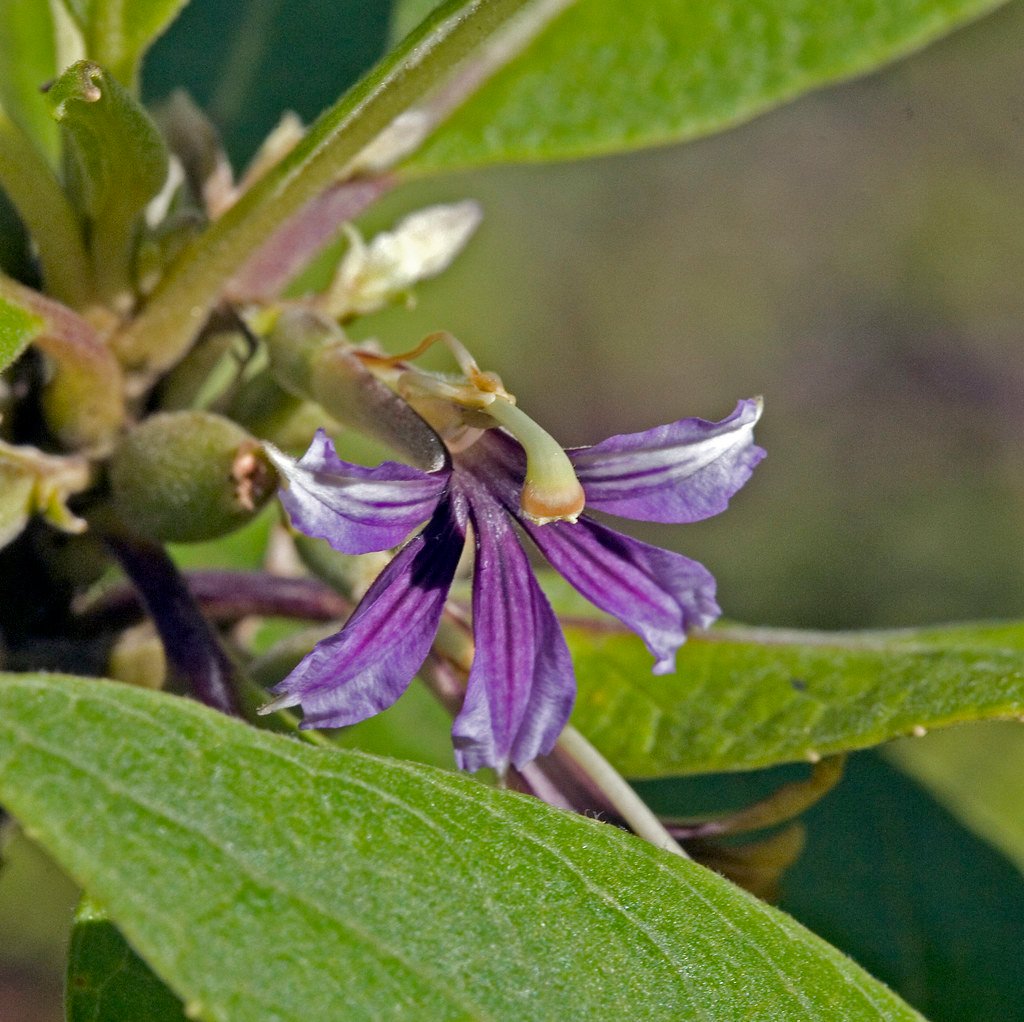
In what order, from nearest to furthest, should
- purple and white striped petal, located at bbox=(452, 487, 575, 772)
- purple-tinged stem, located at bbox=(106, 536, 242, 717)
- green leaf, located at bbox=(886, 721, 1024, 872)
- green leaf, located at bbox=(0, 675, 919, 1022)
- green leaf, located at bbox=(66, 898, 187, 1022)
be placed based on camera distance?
green leaf, located at bbox=(0, 675, 919, 1022) → green leaf, located at bbox=(66, 898, 187, 1022) → purple and white striped petal, located at bbox=(452, 487, 575, 772) → purple-tinged stem, located at bbox=(106, 536, 242, 717) → green leaf, located at bbox=(886, 721, 1024, 872)

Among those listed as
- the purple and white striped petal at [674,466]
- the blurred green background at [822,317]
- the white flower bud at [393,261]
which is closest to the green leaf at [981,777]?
the purple and white striped petal at [674,466]

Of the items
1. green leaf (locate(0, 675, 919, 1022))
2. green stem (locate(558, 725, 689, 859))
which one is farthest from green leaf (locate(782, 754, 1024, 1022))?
green leaf (locate(0, 675, 919, 1022))

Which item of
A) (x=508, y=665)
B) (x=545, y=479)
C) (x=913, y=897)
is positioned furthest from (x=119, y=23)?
(x=913, y=897)

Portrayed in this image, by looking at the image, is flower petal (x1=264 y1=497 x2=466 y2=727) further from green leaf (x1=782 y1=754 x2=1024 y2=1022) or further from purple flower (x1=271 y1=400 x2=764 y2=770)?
green leaf (x1=782 y1=754 x2=1024 y2=1022)

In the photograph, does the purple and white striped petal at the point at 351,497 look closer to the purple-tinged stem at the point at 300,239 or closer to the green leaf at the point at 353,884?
the green leaf at the point at 353,884

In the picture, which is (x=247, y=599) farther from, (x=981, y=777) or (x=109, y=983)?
(x=981, y=777)

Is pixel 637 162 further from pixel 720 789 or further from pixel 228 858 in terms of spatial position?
pixel 228 858
